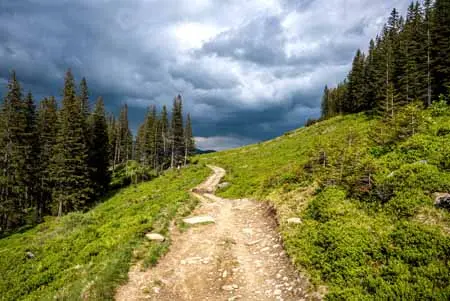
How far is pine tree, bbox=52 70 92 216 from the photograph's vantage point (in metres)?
36.0

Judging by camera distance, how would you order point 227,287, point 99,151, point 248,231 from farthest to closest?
point 99,151 < point 248,231 < point 227,287

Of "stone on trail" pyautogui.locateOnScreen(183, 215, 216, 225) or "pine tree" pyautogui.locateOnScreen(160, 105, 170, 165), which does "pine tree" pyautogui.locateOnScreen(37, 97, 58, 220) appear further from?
"pine tree" pyautogui.locateOnScreen(160, 105, 170, 165)

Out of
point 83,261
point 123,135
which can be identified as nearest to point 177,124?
point 123,135

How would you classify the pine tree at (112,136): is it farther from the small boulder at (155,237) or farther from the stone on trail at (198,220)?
the small boulder at (155,237)

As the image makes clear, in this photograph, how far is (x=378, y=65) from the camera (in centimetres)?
5616

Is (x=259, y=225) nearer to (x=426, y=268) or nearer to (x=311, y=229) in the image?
(x=311, y=229)

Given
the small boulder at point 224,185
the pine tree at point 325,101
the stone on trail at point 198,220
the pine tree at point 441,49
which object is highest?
the pine tree at point 325,101

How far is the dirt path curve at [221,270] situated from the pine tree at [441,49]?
40578mm

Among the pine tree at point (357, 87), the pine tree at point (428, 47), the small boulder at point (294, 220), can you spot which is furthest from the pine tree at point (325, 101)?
the small boulder at point (294, 220)

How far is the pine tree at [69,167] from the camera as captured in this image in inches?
1419

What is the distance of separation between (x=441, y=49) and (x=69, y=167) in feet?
183

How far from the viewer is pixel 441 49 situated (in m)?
39.1

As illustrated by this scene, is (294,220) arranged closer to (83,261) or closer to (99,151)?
(83,261)

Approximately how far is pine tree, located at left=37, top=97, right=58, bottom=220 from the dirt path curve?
3443 cm
